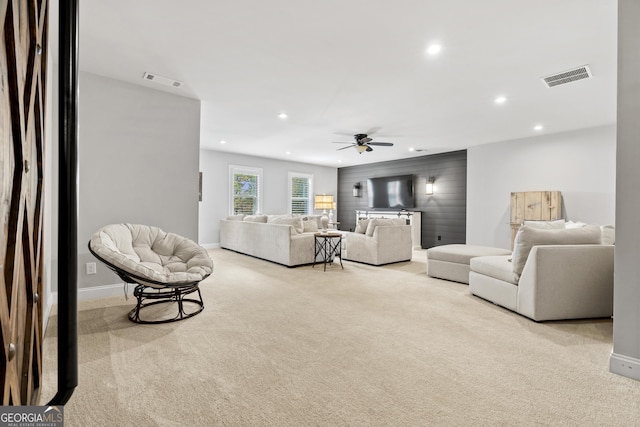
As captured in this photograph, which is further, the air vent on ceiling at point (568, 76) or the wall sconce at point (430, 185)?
the wall sconce at point (430, 185)

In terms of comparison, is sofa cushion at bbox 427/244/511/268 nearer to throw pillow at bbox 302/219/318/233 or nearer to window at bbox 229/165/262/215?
throw pillow at bbox 302/219/318/233

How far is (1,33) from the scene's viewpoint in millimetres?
790

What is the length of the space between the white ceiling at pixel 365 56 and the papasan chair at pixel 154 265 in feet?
5.82

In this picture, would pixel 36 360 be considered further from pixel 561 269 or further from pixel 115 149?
pixel 561 269

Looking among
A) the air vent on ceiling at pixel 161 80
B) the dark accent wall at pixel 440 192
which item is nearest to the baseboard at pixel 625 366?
the air vent on ceiling at pixel 161 80

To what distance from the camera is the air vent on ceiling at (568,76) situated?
327 centimetres

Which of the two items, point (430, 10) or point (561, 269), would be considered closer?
point (430, 10)

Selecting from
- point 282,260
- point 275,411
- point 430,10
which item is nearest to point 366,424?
point 275,411

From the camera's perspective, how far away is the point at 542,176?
6160 millimetres

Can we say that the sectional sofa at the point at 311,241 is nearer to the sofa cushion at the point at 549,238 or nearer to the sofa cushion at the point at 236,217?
the sofa cushion at the point at 236,217

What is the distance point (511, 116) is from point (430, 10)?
341 centimetres

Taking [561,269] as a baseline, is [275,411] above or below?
below

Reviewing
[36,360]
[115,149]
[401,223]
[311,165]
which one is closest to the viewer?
[36,360]

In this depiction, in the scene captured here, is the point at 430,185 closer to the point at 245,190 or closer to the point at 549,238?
the point at 245,190
